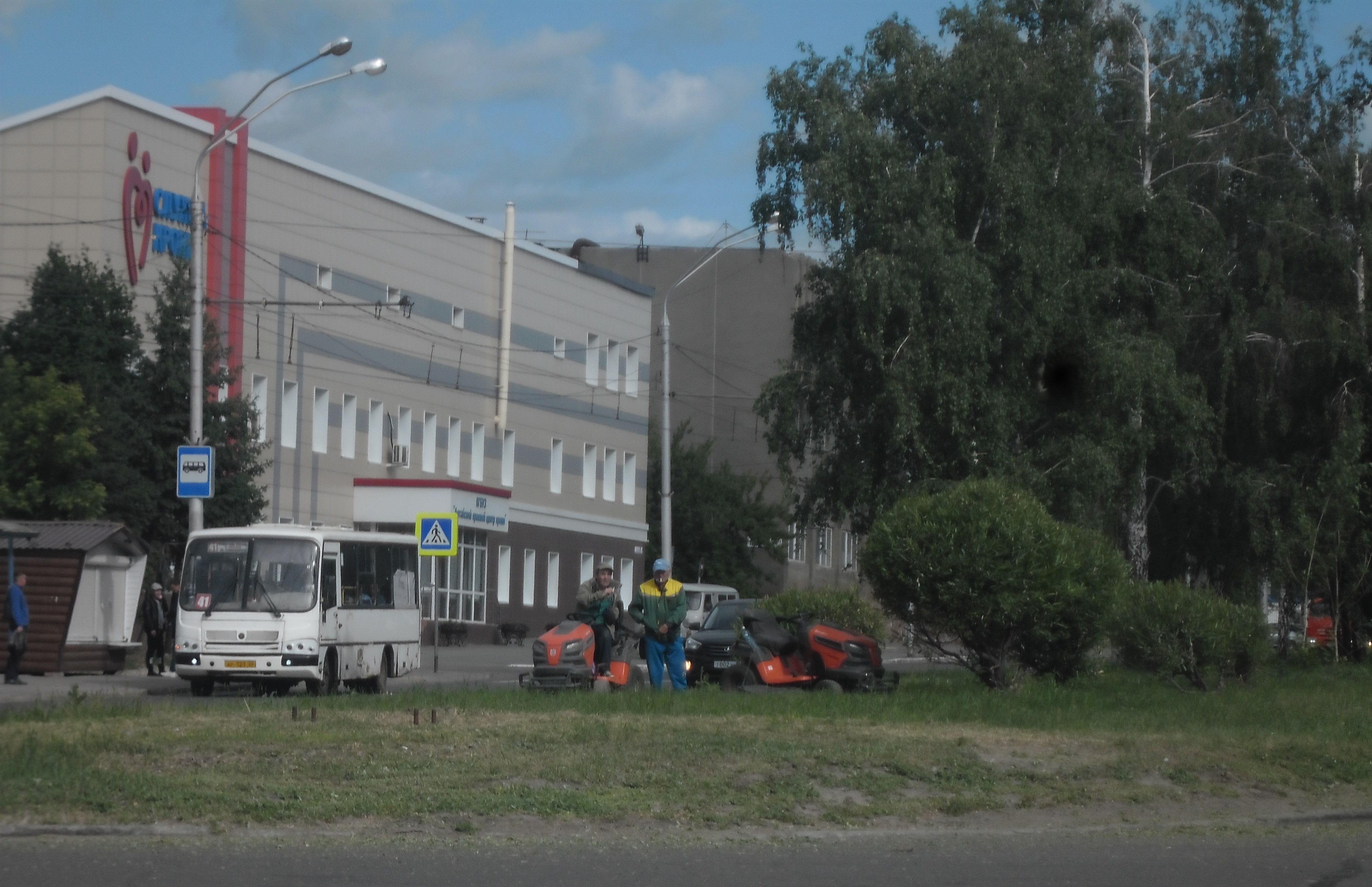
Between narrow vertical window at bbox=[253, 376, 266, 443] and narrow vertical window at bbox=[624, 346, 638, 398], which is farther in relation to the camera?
narrow vertical window at bbox=[624, 346, 638, 398]

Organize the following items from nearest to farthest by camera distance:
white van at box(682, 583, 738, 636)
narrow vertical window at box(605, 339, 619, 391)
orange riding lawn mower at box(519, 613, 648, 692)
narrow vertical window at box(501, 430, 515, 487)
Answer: orange riding lawn mower at box(519, 613, 648, 692)
white van at box(682, 583, 738, 636)
narrow vertical window at box(501, 430, 515, 487)
narrow vertical window at box(605, 339, 619, 391)

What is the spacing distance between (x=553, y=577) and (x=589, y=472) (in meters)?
5.21

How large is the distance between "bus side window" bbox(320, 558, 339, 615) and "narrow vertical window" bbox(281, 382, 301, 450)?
985 inches

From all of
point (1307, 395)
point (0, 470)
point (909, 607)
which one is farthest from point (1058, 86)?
point (0, 470)

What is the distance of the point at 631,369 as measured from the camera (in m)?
68.2

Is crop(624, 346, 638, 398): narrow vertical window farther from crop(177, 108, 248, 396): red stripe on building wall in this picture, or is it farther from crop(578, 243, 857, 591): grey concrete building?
crop(177, 108, 248, 396): red stripe on building wall

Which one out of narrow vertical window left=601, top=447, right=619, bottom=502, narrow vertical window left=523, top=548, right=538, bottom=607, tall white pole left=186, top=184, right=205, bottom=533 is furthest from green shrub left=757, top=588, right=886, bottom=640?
narrow vertical window left=601, top=447, right=619, bottom=502

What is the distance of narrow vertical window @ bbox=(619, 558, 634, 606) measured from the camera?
68.0 meters

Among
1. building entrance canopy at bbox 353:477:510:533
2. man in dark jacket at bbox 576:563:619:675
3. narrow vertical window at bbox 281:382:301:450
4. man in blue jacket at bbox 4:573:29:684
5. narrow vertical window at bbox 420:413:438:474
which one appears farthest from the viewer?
narrow vertical window at bbox 420:413:438:474

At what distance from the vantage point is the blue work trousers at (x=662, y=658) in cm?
2125

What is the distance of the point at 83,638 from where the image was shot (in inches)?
1168

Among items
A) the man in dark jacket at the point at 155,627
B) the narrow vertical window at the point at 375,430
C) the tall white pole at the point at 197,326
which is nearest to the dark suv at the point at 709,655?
the tall white pole at the point at 197,326

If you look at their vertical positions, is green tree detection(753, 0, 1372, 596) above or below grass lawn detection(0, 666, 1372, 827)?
above

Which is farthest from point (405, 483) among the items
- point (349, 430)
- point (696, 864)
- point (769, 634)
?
point (696, 864)
